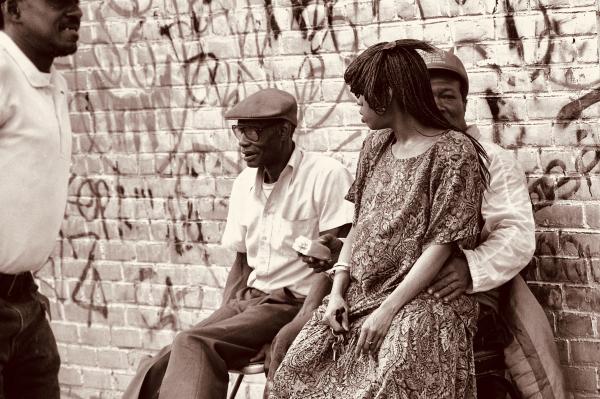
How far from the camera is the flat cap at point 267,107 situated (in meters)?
5.29

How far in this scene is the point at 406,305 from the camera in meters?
4.43

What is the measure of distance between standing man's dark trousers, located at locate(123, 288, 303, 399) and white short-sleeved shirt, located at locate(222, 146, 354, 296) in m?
0.10

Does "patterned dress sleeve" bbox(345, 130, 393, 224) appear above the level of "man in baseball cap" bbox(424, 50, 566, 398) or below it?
above

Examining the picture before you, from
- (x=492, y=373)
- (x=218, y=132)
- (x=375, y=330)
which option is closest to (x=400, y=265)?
(x=375, y=330)

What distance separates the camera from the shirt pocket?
534 centimetres

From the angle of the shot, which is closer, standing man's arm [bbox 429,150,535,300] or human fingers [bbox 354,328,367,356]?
human fingers [bbox 354,328,367,356]

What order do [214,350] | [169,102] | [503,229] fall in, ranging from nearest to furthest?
[503,229], [214,350], [169,102]

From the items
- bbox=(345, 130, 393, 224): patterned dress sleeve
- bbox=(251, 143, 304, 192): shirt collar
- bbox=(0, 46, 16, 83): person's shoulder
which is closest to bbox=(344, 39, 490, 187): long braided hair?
bbox=(345, 130, 393, 224): patterned dress sleeve

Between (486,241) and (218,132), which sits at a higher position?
(218,132)

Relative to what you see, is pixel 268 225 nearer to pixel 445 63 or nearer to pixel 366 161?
pixel 366 161

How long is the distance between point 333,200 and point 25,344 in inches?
62.9

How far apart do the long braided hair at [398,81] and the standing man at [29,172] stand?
1.15 metres

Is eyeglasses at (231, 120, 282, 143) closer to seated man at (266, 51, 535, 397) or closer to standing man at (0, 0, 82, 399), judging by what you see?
seated man at (266, 51, 535, 397)

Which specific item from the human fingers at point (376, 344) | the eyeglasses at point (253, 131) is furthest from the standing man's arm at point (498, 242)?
the eyeglasses at point (253, 131)
